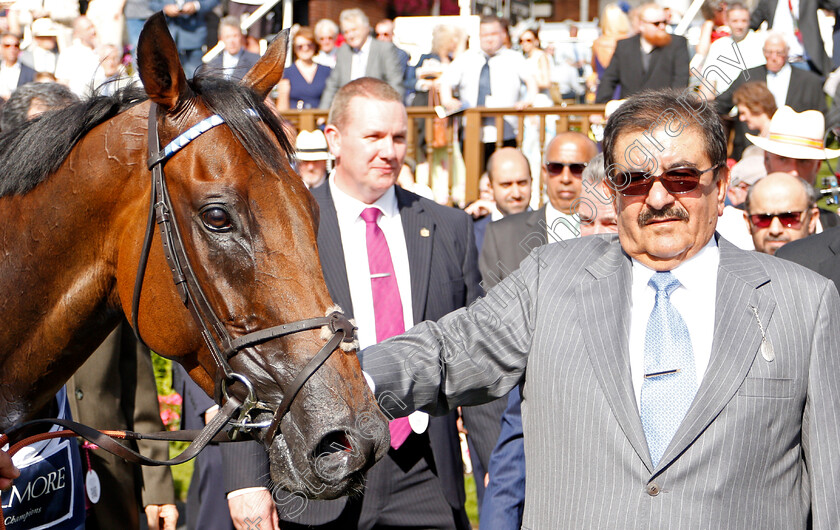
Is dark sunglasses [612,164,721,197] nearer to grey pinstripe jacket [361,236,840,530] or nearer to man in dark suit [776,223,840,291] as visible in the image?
grey pinstripe jacket [361,236,840,530]

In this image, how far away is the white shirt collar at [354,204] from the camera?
398cm

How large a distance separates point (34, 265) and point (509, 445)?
5.90 ft

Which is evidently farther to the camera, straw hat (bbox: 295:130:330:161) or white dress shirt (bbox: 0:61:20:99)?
white dress shirt (bbox: 0:61:20:99)

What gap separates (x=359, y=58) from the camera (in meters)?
10.8

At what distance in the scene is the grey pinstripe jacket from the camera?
2.52 metres

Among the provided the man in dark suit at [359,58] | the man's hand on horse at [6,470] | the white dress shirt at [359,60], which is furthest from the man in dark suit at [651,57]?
the man's hand on horse at [6,470]

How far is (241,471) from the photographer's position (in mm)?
3533

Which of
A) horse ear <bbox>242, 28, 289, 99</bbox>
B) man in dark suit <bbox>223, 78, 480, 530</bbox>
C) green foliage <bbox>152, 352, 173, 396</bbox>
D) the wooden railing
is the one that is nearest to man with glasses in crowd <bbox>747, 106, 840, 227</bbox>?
the wooden railing

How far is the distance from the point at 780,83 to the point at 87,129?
23.9 feet

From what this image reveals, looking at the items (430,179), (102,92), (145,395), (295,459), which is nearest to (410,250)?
(145,395)

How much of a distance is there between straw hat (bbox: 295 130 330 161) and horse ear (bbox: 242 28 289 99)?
4503mm

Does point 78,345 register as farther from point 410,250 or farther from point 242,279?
point 410,250

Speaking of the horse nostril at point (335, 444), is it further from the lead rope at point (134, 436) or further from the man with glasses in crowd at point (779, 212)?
the man with glasses in crowd at point (779, 212)

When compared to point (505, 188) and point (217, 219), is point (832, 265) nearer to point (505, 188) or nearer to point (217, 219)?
point (217, 219)
